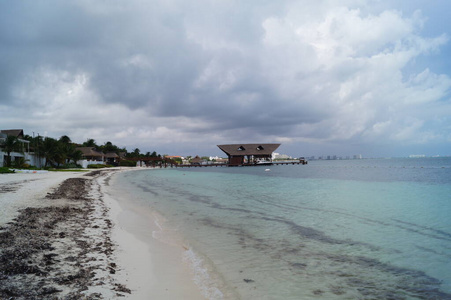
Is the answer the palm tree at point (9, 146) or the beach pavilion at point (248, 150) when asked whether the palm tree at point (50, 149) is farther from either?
the beach pavilion at point (248, 150)

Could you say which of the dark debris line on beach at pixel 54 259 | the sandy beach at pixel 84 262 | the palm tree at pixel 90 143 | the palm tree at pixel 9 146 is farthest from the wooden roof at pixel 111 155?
the dark debris line on beach at pixel 54 259

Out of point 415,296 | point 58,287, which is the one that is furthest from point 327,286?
point 58,287

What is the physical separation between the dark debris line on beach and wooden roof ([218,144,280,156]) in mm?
76765

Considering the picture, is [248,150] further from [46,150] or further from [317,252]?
[317,252]

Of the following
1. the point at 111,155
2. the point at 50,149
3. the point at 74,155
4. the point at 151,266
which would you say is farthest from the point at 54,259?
the point at 111,155

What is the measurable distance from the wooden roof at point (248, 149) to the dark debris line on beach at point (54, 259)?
76.8 meters

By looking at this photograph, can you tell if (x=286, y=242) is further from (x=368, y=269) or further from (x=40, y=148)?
(x=40, y=148)

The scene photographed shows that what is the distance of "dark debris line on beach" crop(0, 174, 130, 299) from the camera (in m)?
3.38

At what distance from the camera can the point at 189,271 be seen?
489 cm

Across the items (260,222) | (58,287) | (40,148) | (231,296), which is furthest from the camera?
(40,148)

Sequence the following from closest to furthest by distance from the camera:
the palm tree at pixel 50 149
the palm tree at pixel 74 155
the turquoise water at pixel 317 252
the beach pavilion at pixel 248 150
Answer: the turquoise water at pixel 317 252, the palm tree at pixel 50 149, the palm tree at pixel 74 155, the beach pavilion at pixel 248 150

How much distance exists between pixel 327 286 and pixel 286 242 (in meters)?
2.68

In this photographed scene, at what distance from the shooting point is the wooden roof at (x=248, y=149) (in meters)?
83.9

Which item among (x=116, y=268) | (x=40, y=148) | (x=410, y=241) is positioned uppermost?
(x=40, y=148)
